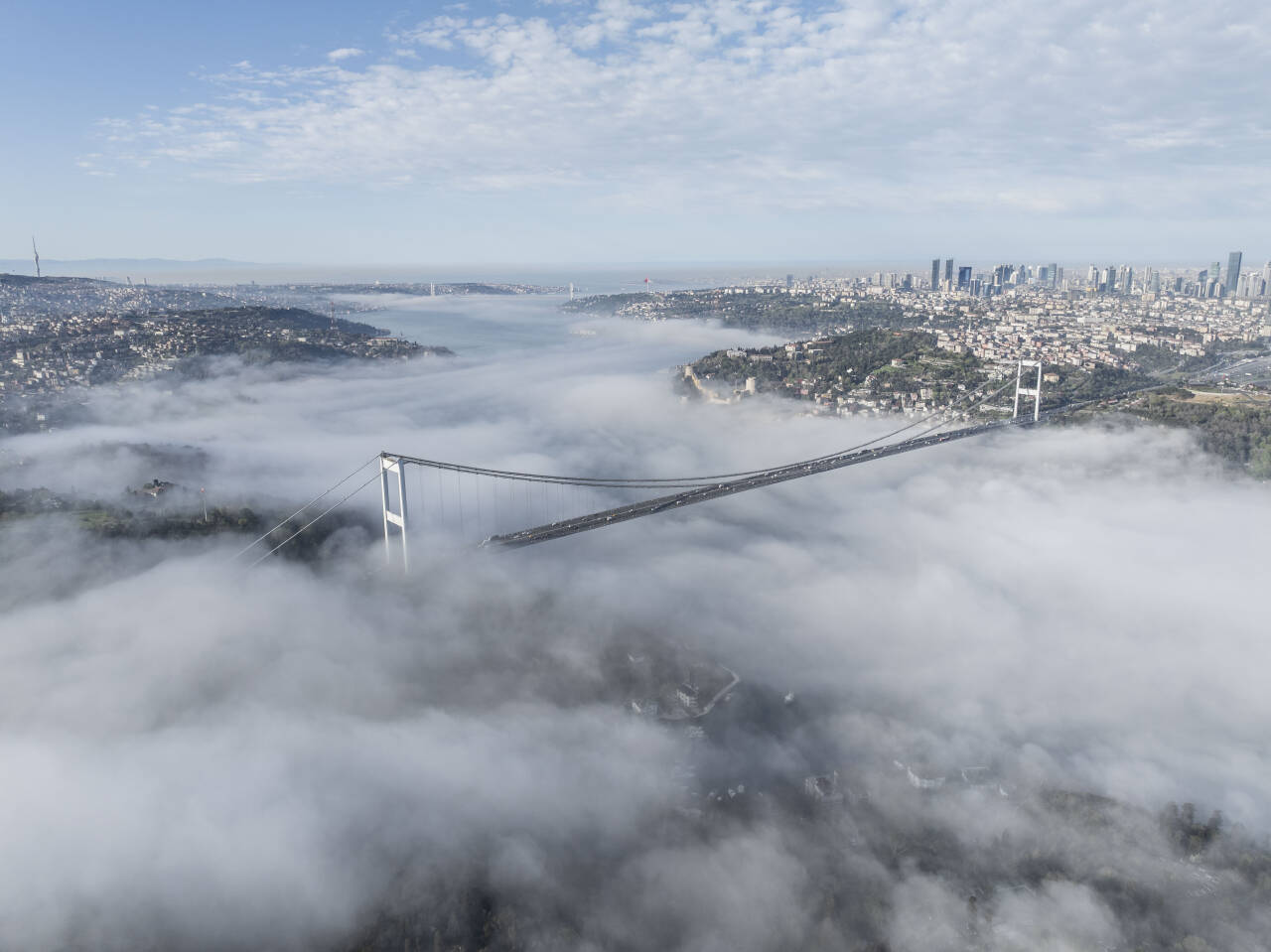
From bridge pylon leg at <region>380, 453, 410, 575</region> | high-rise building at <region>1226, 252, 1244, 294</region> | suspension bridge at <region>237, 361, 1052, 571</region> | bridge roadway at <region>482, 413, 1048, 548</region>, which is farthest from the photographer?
high-rise building at <region>1226, 252, 1244, 294</region>

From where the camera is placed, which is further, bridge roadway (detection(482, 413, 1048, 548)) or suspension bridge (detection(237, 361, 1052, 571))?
suspension bridge (detection(237, 361, 1052, 571))

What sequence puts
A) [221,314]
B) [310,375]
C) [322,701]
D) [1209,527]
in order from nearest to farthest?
[322,701] → [1209,527] → [310,375] → [221,314]

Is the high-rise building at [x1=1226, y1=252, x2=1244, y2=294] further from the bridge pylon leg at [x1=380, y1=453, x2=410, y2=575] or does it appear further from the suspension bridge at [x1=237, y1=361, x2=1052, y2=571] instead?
the bridge pylon leg at [x1=380, y1=453, x2=410, y2=575]

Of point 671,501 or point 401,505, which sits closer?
point 401,505

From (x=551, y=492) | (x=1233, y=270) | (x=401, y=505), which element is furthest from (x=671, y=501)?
(x=1233, y=270)

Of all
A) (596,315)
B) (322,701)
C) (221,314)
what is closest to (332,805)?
(322,701)

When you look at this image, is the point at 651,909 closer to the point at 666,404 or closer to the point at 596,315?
the point at 666,404

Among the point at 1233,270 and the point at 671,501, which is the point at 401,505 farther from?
the point at 1233,270

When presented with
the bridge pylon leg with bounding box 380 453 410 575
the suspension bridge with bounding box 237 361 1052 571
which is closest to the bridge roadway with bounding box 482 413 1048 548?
the suspension bridge with bounding box 237 361 1052 571

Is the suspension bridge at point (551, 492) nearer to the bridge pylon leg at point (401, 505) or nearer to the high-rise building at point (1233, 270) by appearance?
the bridge pylon leg at point (401, 505)
